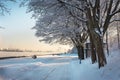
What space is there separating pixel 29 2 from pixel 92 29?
17.5 feet

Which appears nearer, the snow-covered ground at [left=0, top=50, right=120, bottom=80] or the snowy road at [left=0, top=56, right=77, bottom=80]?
the snow-covered ground at [left=0, top=50, right=120, bottom=80]

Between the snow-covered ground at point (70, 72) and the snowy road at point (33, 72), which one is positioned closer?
the snow-covered ground at point (70, 72)

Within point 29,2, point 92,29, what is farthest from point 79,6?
point 29,2

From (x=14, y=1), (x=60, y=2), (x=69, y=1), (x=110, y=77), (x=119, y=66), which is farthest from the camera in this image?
(x=69, y=1)

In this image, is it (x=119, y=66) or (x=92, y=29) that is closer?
(x=119, y=66)

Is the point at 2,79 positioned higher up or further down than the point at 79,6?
further down

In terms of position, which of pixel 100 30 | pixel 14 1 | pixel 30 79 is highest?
pixel 14 1

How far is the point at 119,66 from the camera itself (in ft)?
51.6

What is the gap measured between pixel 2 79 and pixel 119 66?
8136mm

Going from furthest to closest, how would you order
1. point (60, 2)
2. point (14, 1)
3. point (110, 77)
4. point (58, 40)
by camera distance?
point (58, 40) → point (60, 2) → point (14, 1) → point (110, 77)

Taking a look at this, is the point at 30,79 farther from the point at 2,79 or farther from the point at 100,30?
the point at 100,30

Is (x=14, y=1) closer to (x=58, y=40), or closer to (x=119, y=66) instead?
(x=119, y=66)

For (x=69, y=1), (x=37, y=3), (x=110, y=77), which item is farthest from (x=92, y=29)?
(x=110, y=77)

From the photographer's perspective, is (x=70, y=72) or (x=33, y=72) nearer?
(x=70, y=72)
